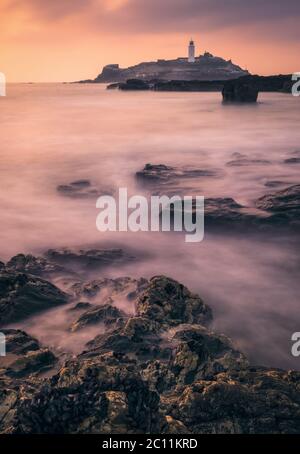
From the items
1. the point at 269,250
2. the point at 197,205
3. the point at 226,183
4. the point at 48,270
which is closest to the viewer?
the point at 48,270

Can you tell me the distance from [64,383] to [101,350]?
1169mm

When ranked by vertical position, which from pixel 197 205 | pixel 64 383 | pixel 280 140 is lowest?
pixel 64 383

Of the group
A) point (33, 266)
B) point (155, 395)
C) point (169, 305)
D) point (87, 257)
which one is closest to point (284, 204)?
point (87, 257)

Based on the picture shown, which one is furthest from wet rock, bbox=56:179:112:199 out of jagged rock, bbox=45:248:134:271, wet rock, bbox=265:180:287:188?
wet rock, bbox=265:180:287:188

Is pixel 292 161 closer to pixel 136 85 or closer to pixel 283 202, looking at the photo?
pixel 283 202

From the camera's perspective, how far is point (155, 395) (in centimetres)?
403

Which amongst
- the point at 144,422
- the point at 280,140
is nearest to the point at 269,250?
the point at 144,422

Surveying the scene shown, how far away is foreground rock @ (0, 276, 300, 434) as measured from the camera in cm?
377

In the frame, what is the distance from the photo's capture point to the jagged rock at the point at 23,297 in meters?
6.36

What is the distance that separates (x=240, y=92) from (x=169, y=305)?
6228 cm

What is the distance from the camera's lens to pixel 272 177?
15828mm

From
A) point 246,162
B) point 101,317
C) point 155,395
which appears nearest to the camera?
point 155,395

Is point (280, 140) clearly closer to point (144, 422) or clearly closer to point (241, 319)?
point (241, 319)

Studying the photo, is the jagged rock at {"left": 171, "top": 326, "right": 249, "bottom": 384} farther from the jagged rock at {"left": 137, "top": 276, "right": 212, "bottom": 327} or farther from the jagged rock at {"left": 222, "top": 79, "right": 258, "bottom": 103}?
the jagged rock at {"left": 222, "top": 79, "right": 258, "bottom": 103}
